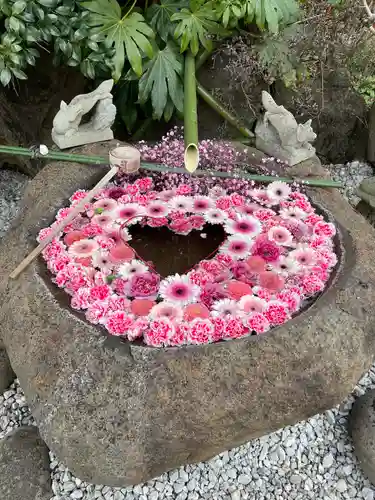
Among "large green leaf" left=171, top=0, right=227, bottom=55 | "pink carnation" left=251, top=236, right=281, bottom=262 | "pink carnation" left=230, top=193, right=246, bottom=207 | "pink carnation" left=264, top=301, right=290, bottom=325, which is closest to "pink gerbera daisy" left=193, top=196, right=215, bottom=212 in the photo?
"pink carnation" left=230, top=193, right=246, bottom=207

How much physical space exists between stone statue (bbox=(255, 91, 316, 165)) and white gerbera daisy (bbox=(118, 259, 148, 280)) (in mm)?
1250

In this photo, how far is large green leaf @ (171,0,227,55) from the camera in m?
3.35

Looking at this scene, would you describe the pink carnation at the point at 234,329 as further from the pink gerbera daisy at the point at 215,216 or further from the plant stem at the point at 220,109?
the plant stem at the point at 220,109

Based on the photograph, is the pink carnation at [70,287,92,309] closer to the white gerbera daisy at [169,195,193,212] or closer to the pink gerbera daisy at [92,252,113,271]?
the pink gerbera daisy at [92,252,113,271]

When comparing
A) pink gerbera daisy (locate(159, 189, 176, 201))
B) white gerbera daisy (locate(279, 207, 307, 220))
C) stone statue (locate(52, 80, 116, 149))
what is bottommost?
pink gerbera daisy (locate(159, 189, 176, 201))

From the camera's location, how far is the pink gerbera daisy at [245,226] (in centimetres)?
288

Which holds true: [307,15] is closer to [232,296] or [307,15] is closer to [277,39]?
[277,39]

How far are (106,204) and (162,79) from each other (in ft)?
3.61

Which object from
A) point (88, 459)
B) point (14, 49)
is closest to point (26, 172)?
point (14, 49)

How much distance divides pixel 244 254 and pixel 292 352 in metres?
0.69

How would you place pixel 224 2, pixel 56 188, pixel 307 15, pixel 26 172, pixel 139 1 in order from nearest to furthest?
pixel 56 188 < pixel 224 2 < pixel 139 1 < pixel 307 15 < pixel 26 172

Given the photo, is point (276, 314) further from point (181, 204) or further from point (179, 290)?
point (181, 204)

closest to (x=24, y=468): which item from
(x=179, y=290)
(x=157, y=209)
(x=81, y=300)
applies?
(x=81, y=300)

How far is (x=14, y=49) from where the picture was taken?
3.13 meters
